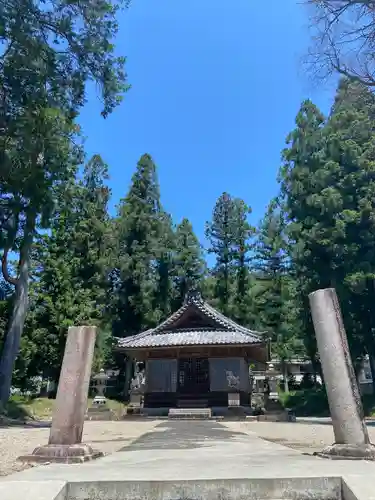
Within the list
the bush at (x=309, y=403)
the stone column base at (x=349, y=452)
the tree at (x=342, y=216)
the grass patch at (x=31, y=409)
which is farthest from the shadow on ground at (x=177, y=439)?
the bush at (x=309, y=403)

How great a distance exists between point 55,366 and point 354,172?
68.7 feet

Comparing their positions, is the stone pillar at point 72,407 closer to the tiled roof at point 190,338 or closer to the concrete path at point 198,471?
the concrete path at point 198,471

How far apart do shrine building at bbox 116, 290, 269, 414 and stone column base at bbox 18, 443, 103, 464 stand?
48.5ft

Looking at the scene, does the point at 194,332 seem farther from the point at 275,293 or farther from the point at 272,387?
the point at 275,293

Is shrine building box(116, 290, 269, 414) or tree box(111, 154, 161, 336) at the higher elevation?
tree box(111, 154, 161, 336)

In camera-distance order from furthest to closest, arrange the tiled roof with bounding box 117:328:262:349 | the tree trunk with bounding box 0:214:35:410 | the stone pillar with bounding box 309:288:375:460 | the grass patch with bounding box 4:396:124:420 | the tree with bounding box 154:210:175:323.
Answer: the tree with bounding box 154:210:175:323 < the tiled roof with bounding box 117:328:262:349 < the grass patch with bounding box 4:396:124:420 < the tree trunk with bounding box 0:214:35:410 < the stone pillar with bounding box 309:288:375:460

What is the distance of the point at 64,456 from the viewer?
5227mm

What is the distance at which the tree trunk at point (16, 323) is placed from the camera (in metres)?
17.1

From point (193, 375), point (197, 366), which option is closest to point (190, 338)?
point (197, 366)

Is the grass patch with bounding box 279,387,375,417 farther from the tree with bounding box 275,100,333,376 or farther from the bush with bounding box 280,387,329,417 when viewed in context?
the tree with bounding box 275,100,333,376

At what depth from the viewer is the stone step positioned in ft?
60.4

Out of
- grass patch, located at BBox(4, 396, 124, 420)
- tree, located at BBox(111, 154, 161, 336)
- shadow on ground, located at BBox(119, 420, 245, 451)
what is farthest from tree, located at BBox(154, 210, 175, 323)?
shadow on ground, located at BBox(119, 420, 245, 451)

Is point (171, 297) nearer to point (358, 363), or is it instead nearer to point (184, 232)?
point (184, 232)

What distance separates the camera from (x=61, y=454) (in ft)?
17.3
